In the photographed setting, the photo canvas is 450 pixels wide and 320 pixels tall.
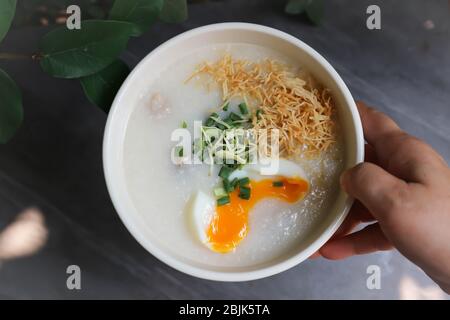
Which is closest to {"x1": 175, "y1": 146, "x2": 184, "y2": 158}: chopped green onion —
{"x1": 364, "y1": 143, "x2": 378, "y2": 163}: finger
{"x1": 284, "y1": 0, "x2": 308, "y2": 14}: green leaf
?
{"x1": 364, "y1": 143, "x2": 378, "y2": 163}: finger

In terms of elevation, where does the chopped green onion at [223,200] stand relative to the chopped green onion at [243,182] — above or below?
below

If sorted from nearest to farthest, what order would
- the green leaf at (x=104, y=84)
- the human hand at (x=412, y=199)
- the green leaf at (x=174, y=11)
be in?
the human hand at (x=412, y=199)
the green leaf at (x=104, y=84)
the green leaf at (x=174, y=11)

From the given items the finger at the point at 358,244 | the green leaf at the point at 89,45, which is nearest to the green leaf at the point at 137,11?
the green leaf at the point at 89,45

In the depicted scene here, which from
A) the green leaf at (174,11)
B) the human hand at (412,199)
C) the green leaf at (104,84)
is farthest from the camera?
the green leaf at (174,11)

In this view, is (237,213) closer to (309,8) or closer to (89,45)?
(89,45)

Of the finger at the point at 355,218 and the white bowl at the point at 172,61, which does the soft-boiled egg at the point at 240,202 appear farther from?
the finger at the point at 355,218

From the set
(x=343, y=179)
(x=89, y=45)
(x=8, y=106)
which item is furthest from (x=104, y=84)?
(x=343, y=179)
